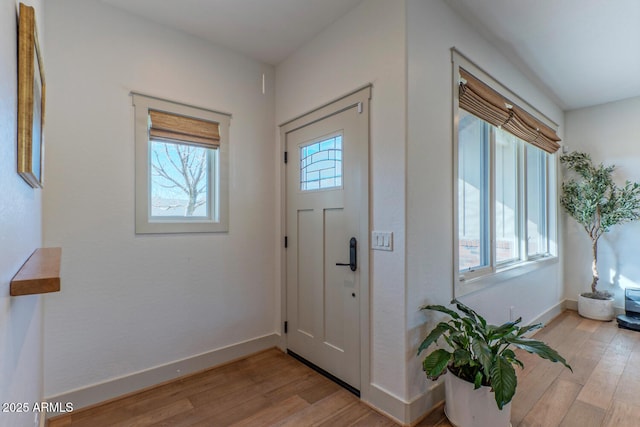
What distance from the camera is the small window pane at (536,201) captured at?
3701 mm

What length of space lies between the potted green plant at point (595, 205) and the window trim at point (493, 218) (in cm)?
23

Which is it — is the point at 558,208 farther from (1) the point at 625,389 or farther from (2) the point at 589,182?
(1) the point at 625,389

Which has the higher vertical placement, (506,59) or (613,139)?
(506,59)

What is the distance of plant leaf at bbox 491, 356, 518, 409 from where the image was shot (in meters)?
1.49

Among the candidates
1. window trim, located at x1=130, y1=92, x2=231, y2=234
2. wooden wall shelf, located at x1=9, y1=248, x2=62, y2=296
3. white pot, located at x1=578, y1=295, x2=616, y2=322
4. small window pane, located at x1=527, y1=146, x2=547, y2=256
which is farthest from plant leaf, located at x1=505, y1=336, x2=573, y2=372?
white pot, located at x1=578, y1=295, x2=616, y2=322

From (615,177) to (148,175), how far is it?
17.7 feet

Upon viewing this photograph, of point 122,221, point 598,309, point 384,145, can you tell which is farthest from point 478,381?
point 598,309

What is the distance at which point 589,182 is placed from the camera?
154 inches

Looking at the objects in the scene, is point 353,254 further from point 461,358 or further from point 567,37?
Answer: point 567,37

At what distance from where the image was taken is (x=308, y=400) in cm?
212

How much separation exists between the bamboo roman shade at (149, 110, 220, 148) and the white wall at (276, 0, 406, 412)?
111 cm

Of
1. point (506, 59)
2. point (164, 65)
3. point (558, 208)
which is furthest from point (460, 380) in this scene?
point (558, 208)

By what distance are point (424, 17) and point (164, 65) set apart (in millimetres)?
1952

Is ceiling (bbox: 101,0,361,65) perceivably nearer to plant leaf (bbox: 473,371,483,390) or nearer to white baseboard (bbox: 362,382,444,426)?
plant leaf (bbox: 473,371,483,390)
